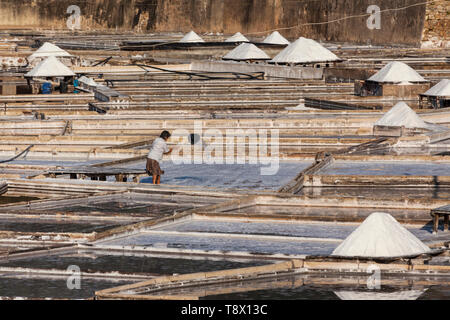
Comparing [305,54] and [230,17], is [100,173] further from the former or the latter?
[230,17]

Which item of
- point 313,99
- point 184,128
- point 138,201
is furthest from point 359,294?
point 313,99

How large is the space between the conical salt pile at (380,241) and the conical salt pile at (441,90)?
27.1 m

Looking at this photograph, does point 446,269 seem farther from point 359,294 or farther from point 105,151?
point 105,151

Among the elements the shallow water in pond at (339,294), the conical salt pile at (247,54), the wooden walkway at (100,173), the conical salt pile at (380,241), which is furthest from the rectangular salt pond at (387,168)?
the conical salt pile at (247,54)

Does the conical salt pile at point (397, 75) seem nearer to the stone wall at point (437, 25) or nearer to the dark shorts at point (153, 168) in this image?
the dark shorts at point (153, 168)

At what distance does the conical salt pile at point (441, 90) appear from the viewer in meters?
43.8

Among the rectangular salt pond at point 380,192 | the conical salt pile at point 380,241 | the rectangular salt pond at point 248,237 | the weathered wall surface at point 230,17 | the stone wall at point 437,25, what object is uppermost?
the weathered wall surface at point 230,17

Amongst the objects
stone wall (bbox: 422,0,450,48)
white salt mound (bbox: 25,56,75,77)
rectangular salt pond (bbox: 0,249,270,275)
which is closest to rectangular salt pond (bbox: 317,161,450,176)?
rectangular salt pond (bbox: 0,249,270,275)

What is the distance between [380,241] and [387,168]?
12.2 m

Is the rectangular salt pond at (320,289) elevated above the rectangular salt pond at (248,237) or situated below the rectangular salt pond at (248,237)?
below

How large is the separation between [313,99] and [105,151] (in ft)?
48.5

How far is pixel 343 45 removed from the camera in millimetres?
78812

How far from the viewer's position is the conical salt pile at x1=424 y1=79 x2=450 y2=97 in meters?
43.8

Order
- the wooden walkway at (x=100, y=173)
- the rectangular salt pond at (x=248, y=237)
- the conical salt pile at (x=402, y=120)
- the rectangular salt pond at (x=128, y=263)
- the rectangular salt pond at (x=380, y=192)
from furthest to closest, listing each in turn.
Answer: the conical salt pile at (x=402, y=120), the wooden walkway at (x=100, y=173), the rectangular salt pond at (x=380, y=192), the rectangular salt pond at (x=248, y=237), the rectangular salt pond at (x=128, y=263)
